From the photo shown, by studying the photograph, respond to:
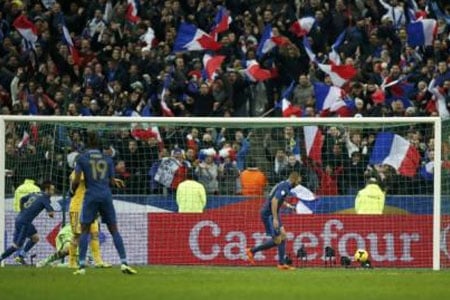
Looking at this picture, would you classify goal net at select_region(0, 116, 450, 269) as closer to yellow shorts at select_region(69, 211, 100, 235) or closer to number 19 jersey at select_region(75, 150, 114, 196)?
yellow shorts at select_region(69, 211, 100, 235)

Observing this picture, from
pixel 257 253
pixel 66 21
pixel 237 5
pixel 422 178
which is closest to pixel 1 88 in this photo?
pixel 66 21

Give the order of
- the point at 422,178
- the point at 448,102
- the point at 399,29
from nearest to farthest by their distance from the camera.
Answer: the point at 422,178 → the point at 448,102 → the point at 399,29

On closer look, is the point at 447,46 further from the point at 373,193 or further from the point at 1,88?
the point at 1,88

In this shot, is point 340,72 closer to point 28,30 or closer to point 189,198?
point 189,198

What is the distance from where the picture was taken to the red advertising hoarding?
25.8 metres

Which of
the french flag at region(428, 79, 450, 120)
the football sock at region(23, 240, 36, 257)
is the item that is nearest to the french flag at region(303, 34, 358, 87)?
the french flag at region(428, 79, 450, 120)

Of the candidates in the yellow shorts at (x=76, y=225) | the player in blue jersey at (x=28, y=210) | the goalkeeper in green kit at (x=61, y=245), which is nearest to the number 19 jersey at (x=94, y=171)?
the yellow shorts at (x=76, y=225)

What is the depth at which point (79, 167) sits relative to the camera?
71.0 ft

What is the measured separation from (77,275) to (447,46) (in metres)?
12.2

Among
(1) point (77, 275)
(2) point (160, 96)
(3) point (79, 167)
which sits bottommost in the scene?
(1) point (77, 275)

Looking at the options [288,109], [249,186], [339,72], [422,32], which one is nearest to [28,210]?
[249,186]

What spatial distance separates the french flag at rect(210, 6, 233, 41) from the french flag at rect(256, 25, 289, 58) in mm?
907

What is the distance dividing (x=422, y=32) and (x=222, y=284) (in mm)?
12461

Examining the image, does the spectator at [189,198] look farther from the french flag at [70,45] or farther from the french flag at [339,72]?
the french flag at [70,45]
